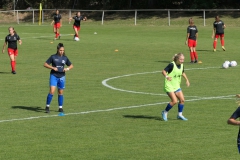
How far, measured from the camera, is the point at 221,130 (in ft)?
60.4

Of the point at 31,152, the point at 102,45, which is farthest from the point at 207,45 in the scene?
the point at 31,152

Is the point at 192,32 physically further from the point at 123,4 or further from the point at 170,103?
the point at 123,4

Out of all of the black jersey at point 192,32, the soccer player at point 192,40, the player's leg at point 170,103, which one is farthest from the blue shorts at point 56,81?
the black jersey at point 192,32

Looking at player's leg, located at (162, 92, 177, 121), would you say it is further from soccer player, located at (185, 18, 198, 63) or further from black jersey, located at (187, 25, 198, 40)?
black jersey, located at (187, 25, 198, 40)

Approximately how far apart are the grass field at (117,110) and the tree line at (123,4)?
3352 cm

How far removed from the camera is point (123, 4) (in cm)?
8756

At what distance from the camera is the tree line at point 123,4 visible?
78.6 metres

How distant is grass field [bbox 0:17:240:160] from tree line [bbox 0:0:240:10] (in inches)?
1320

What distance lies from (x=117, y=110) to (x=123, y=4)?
66.1 metres

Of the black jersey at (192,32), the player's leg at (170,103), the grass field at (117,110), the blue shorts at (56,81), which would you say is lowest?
the grass field at (117,110)

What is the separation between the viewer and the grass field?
16078 mm

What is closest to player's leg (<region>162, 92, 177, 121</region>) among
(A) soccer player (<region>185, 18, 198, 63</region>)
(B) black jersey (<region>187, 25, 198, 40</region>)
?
(A) soccer player (<region>185, 18, 198, 63</region>)

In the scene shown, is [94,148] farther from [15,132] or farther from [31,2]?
[31,2]

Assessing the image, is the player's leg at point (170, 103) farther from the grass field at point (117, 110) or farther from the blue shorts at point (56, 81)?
the blue shorts at point (56, 81)
